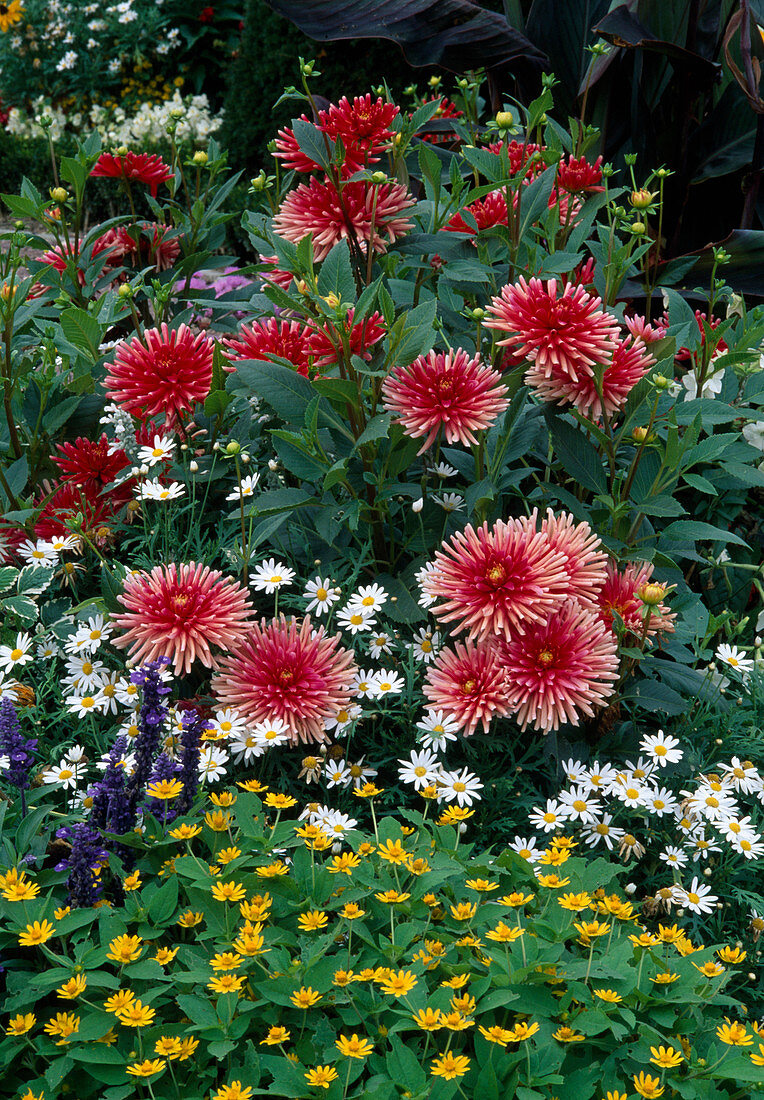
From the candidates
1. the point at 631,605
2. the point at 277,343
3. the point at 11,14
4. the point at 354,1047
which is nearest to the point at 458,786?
the point at 631,605

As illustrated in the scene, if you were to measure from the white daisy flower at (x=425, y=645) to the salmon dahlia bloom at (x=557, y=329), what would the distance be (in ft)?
1.57

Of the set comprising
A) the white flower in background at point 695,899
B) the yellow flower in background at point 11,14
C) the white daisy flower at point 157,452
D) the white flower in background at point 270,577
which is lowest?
the white flower in background at point 695,899

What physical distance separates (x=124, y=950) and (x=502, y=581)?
0.74 metres

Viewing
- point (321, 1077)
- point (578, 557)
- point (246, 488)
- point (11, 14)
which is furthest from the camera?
point (11, 14)

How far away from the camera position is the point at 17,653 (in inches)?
70.0

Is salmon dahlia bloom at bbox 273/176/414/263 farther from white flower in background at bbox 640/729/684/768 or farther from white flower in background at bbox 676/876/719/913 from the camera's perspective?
white flower in background at bbox 676/876/719/913

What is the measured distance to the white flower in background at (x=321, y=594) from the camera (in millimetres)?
1740

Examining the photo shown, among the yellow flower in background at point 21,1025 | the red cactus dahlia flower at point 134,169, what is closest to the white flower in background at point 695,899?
the yellow flower in background at point 21,1025

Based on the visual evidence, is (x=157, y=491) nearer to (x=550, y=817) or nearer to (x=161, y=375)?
(x=161, y=375)

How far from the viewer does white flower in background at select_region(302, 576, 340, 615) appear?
1.74 meters

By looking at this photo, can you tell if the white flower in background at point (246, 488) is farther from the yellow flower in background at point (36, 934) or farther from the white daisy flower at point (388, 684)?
the yellow flower in background at point (36, 934)

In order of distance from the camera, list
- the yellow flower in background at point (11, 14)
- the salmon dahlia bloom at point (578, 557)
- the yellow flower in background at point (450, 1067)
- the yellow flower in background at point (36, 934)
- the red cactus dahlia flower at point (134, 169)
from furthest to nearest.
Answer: the yellow flower in background at point (11, 14), the red cactus dahlia flower at point (134, 169), the salmon dahlia bloom at point (578, 557), the yellow flower in background at point (36, 934), the yellow flower in background at point (450, 1067)

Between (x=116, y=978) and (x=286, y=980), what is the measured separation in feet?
0.64

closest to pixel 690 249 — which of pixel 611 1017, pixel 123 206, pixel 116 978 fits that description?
pixel 611 1017
